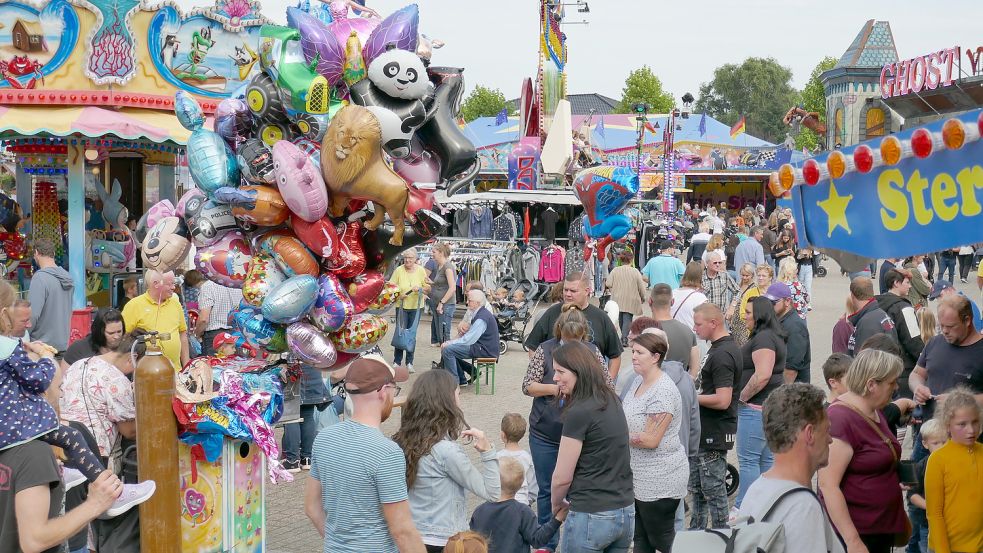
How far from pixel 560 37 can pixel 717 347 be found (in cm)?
2170

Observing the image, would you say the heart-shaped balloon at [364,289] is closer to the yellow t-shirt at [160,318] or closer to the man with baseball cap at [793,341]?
the yellow t-shirt at [160,318]

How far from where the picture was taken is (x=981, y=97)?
6305 mm

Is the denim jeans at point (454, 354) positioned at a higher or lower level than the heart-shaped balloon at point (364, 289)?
lower

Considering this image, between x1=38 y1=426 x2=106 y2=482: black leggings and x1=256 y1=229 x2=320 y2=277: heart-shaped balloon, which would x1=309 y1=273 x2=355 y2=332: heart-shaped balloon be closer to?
x1=256 y1=229 x2=320 y2=277: heart-shaped balloon

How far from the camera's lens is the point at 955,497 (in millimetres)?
4656

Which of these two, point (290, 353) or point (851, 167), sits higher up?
point (851, 167)

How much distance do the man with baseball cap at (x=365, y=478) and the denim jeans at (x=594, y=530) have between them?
1.17 metres

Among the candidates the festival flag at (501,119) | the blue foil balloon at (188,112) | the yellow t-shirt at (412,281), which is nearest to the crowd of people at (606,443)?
the blue foil balloon at (188,112)

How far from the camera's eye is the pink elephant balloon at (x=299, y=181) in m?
5.84

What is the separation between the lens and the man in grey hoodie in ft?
33.0

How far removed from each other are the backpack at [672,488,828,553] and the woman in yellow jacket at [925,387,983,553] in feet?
4.71

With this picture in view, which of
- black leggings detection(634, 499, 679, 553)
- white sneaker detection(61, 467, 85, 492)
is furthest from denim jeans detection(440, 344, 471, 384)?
white sneaker detection(61, 467, 85, 492)

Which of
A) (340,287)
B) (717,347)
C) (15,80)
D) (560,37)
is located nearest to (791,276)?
(717,347)

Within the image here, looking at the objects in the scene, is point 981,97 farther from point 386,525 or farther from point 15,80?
point 15,80
